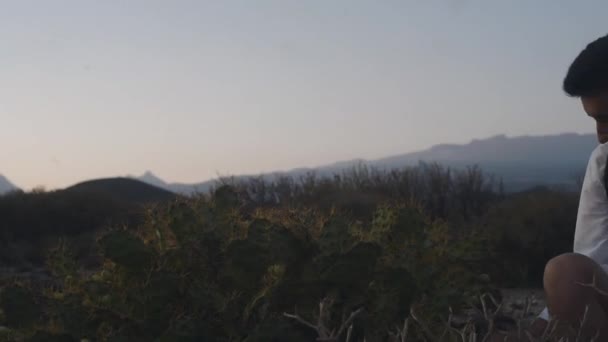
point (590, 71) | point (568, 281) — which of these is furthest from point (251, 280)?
point (590, 71)

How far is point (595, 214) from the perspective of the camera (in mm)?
3742

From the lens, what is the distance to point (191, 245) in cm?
467

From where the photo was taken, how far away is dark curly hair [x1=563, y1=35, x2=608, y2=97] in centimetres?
382

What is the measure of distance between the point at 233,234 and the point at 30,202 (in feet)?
46.3

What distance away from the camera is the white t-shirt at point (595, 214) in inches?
146

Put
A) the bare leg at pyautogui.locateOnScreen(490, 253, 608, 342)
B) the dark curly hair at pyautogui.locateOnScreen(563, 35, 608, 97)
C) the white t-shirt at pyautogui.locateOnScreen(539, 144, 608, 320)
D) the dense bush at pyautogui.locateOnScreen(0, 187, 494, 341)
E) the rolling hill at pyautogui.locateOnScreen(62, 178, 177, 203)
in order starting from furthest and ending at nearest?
the rolling hill at pyautogui.locateOnScreen(62, 178, 177, 203) → the dense bush at pyautogui.locateOnScreen(0, 187, 494, 341) → the dark curly hair at pyautogui.locateOnScreen(563, 35, 608, 97) → the white t-shirt at pyautogui.locateOnScreen(539, 144, 608, 320) → the bare leg at pyautogui.locateOnScreen(490, 253, 608, 342)

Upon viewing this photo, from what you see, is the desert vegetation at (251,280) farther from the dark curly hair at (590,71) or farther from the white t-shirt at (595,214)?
the dark curly hair at (590,71)

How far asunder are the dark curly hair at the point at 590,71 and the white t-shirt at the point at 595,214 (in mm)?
257

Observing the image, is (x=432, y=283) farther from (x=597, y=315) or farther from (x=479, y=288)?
(x=597, y=315)

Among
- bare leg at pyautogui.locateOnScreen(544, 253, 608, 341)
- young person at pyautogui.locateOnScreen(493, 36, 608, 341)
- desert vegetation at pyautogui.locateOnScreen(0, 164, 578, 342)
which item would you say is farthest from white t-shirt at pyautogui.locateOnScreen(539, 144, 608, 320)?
desert vegetation at pyautogui.locateOnScreen(0, 164, 578, 342)

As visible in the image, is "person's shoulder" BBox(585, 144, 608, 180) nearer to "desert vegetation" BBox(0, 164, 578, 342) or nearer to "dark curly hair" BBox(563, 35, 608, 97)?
"dark curly hair" BBox(563, 35, 608, 97)

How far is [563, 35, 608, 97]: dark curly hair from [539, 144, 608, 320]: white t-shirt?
0.26 metres

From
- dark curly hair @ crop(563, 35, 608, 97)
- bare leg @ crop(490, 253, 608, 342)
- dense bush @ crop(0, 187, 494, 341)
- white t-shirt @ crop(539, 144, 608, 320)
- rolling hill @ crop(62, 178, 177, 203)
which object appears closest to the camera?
bare leg @ crop(490, 253, 608, 342)

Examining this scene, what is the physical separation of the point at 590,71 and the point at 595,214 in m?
0.61
